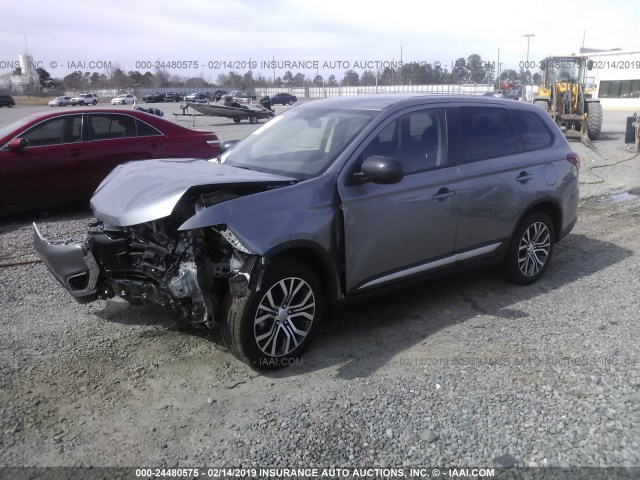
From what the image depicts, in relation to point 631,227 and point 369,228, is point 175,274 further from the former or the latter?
point 631,227

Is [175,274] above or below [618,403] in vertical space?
above

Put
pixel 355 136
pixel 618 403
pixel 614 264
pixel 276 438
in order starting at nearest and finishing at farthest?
pixel 276 438 → pixel 618 403 → pixel 355 136 → pixel 614 264

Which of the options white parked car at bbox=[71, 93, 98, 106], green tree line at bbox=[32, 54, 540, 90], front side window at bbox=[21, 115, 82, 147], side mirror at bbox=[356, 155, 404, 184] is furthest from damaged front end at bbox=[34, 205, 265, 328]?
white parked car at bbox=[71, 93, 98, 106]

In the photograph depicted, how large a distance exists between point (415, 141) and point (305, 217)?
136cm

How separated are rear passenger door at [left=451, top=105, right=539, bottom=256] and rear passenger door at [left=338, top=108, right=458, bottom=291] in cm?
16

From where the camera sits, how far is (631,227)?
8164 mm

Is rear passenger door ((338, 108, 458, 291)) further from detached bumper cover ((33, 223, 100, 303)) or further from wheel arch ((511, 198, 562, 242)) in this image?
detached bumper cover ((33, 223, 100, 303))

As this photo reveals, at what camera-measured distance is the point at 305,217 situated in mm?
3930

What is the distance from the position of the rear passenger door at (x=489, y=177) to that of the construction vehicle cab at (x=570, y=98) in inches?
605

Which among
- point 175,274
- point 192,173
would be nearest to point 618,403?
point 175,274

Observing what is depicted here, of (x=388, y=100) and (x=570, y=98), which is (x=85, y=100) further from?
(x=388, y=100)

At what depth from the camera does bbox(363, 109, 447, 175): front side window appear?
4.49m

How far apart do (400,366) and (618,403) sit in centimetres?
137

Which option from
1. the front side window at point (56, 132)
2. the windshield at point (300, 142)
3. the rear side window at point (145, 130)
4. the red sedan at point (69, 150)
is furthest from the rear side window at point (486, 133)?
the front side window at point (56, 132)
